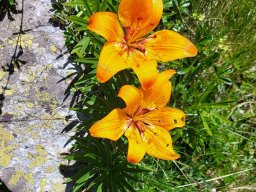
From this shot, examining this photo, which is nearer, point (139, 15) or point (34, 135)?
point (139, 15)

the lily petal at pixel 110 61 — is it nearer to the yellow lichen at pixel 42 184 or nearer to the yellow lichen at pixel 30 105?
the yellow lichen at pixel 30 105

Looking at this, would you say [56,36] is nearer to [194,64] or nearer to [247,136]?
[194,64]

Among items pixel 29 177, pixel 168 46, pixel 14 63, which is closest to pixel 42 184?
pixel 29 177

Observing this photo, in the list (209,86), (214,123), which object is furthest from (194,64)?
(214,123)

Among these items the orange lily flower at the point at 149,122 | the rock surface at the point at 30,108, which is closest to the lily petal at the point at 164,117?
the orange lily flower at the point at 149,122

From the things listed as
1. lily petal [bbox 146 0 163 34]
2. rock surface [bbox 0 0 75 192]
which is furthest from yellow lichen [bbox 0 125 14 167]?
lily petal [bbox 146 0 163 34]

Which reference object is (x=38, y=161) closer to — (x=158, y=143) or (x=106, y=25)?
(x=158, y=143)
